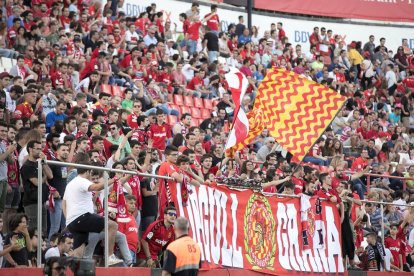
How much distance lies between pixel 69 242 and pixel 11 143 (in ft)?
7.86

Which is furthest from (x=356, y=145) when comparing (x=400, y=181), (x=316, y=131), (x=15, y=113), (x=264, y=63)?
(x=15, y=113)

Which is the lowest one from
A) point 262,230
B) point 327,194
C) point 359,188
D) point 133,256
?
point 133,256

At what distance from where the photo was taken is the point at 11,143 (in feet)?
52.4

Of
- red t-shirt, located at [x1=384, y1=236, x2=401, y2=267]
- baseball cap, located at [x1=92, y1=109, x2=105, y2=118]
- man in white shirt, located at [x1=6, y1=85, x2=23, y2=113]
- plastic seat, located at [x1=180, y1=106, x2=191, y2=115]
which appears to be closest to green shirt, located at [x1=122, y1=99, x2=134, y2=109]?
baseball cap, located at [x1=92, y1=109, x2=105, y2=118]

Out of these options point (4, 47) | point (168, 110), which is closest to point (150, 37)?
point (168, 110)

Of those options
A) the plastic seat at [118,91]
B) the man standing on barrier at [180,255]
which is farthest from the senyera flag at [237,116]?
the plastic seat at [118,91]

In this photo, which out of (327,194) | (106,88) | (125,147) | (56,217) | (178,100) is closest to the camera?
(56,217)

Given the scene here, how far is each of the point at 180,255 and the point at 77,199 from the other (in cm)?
202

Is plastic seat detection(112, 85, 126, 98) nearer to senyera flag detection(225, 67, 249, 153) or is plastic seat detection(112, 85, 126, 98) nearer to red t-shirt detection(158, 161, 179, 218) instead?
senyera flag detection(225, 67, 249, 153)

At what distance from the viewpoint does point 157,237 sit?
1562 cm

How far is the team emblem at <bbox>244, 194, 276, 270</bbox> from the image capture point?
17062 mm

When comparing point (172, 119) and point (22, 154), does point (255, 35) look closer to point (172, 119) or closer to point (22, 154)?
point (172, 119)

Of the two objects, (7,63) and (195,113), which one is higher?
(7,63)

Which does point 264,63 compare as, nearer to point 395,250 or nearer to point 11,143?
point 395,250
